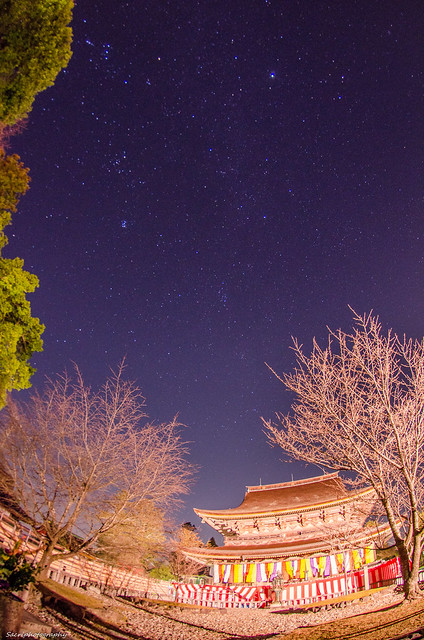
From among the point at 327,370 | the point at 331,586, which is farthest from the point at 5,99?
the point at 331,586

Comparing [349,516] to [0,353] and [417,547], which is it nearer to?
[417,547]

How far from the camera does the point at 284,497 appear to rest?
1195 inches

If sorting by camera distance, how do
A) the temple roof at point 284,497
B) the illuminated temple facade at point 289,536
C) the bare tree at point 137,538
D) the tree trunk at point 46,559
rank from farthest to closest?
the temple roof at point 284,497 < the illuminated temple facade at point 289,536 < the bare tree at point 137,538 < the tree trunk at point 46,559

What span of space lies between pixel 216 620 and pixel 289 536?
44.9 feet

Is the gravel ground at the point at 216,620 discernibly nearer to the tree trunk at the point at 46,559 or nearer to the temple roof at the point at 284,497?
the tree trunk at the point at 46,559

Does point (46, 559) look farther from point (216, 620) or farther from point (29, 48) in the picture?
point (29, 48)

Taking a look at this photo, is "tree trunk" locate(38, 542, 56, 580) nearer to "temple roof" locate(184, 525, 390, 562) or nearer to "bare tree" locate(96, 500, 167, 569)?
"bare tree" locate(96, 500, 167, 569)

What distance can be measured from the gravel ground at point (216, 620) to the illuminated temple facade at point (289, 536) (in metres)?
3.32

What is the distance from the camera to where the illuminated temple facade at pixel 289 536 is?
19.9 m

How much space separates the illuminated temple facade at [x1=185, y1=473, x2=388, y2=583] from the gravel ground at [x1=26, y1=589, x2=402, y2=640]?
10.9ft

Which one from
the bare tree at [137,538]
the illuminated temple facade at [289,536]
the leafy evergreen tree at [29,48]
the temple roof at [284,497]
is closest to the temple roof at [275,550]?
the illuminated temple facade at [289,536]

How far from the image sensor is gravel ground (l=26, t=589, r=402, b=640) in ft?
29.7

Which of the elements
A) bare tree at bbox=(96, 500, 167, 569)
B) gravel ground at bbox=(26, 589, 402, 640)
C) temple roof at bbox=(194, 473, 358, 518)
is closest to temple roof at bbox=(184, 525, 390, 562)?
temple roof at bbox=(194, 473, 358, 518)

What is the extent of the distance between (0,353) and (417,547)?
33.6 feet
